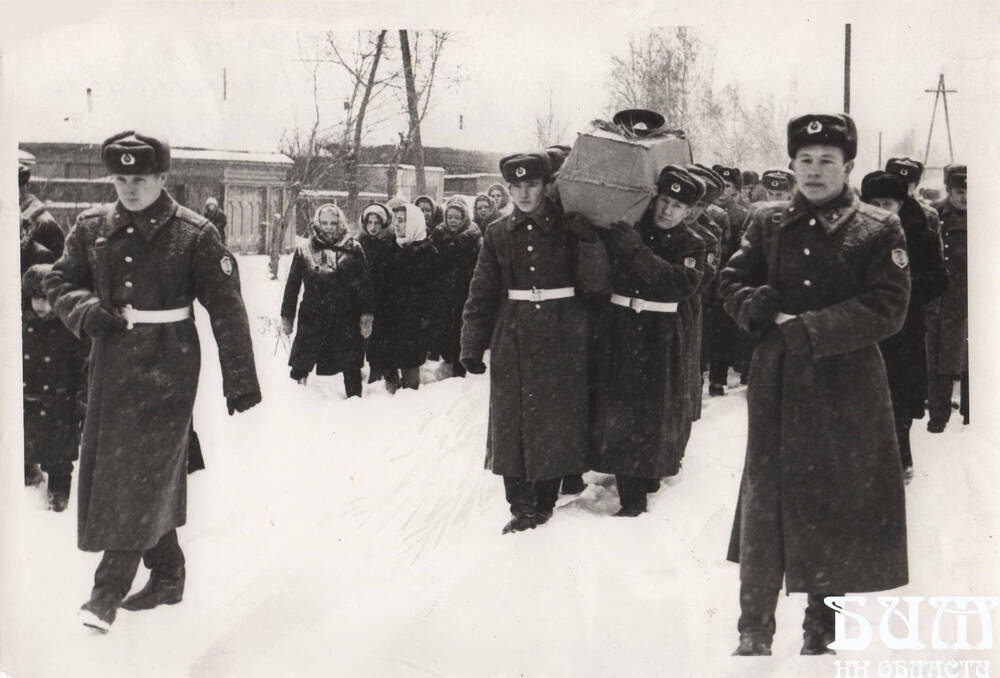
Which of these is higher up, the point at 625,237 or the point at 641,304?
the point at 625,237

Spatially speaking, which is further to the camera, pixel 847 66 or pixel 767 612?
pixel 847 66

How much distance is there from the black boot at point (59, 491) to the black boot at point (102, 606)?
584 mm

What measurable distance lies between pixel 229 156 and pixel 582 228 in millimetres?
1664

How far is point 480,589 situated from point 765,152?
2367 millimetres

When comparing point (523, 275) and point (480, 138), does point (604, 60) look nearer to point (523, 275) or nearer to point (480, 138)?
point (480, 138)

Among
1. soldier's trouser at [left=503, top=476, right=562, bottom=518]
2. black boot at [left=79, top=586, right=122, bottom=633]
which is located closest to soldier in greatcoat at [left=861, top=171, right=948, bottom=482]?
soldier's trouser at [left=503, top=476, right=562, bottom=518]

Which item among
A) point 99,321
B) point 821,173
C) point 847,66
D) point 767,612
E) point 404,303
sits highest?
point 847,66

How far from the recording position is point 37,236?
4.40 m

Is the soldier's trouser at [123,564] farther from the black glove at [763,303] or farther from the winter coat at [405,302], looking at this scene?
the black glove at [763,303]

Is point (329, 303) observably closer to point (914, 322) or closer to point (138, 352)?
point (138, 352)

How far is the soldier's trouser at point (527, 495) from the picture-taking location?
14.4ft

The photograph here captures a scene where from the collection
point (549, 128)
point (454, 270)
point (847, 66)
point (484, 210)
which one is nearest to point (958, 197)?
point (847, 66)

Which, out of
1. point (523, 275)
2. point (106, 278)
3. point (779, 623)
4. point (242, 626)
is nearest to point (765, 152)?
point (523, 275)

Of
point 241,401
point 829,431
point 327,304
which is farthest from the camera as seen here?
point 327,304
